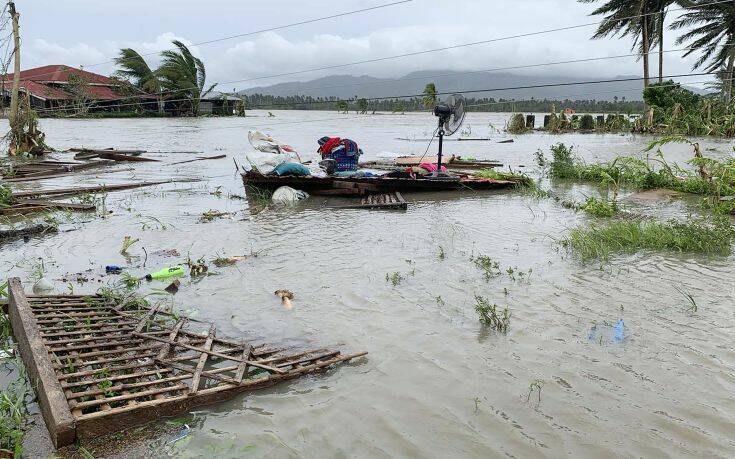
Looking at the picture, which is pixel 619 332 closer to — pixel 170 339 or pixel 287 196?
pixel 170 339

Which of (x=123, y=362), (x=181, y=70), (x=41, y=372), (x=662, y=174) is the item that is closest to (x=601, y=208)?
(x=662, y=174)

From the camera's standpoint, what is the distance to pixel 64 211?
905 centimetres

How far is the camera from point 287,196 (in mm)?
10914

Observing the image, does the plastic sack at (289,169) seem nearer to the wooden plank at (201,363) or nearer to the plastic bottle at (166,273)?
the plastic bottle at (166,273)

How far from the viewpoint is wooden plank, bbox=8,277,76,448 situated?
2.88 meters

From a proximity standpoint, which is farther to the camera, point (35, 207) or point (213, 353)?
point (35, 207)

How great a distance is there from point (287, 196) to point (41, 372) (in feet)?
25.6

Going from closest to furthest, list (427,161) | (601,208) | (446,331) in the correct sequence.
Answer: (446,331) → (601,208) → (427,161)

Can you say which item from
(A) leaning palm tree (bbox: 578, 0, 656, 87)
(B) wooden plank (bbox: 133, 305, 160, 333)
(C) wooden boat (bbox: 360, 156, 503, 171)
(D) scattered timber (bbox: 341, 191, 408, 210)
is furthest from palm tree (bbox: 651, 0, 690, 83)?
(B) wooden plank (bbox: 133, 305, 160, 333)

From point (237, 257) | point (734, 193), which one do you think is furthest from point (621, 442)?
point (734, 193)

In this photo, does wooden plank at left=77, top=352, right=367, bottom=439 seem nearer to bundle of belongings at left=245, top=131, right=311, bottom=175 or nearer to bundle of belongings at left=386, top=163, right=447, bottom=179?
bundle of belongings at left=245, top=131, right=311, bottom=175

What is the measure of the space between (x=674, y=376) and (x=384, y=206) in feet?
22.2

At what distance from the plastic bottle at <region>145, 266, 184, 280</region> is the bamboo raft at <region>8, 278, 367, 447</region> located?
3.30 feet

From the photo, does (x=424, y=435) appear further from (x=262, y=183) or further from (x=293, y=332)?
(x=262, y=183)
